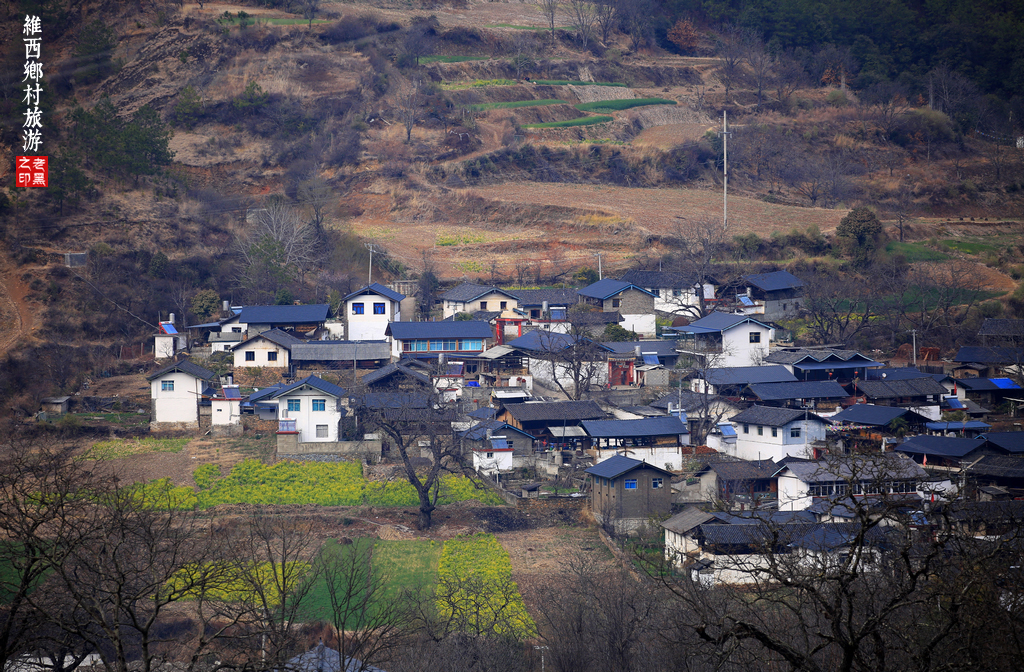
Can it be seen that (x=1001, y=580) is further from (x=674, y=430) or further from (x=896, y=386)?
(x=896, y=386)

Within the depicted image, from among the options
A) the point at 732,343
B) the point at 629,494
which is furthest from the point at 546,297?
the point at 629,494

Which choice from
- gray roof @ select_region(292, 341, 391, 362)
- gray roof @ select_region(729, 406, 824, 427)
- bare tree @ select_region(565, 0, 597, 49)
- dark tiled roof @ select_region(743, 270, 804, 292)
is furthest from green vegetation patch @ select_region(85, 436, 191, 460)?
bare tree @ select_region(565, 0, 597, 49)

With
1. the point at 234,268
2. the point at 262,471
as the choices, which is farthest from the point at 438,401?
the point at 234,268

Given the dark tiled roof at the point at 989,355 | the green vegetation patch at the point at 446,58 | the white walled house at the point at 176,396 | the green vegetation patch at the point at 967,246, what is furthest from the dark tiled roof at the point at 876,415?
the green vegetation patch at the point at 446,58

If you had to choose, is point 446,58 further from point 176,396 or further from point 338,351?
point 176,396

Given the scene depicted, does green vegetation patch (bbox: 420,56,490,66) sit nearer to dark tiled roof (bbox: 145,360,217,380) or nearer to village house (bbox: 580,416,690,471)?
dark tiled roof (bbox: 145,360,217,380)

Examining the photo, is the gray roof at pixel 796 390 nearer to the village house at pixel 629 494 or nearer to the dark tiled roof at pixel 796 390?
the dark tiled roof at pixel 796 390
